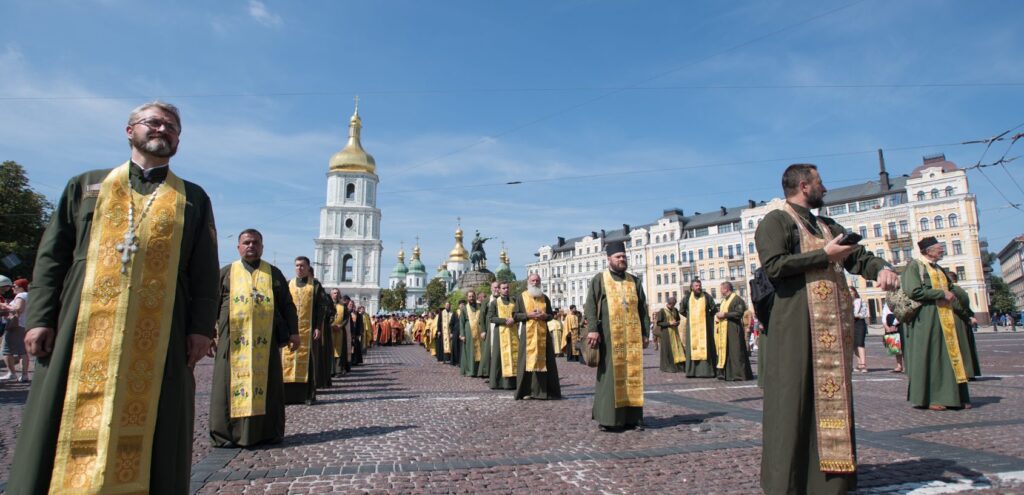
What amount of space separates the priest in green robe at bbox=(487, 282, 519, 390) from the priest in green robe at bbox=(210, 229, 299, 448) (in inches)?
194

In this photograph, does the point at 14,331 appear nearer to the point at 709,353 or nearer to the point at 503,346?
the point at 503,346

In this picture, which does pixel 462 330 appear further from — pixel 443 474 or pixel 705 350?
pixel 443 474

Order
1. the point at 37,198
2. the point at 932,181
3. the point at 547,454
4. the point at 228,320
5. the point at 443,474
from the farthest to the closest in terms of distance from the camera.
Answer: the point at 932,181 → the point at 37,198 → the point at 228,320 → the point at 547,454 → the point at 443,474

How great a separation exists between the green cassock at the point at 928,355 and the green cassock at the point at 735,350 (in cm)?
475

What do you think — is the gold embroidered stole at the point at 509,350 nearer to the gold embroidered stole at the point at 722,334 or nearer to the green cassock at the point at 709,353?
the green cassock at the point at 709,353

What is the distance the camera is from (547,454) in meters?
5.20

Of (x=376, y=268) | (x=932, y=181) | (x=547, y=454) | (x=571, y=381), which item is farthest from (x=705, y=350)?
(x=376, y=268)

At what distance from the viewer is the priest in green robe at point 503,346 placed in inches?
443

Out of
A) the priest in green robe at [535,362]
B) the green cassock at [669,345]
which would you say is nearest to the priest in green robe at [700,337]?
the green cassock at [669,345]

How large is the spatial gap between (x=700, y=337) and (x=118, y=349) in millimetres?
11965

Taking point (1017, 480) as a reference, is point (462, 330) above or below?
above

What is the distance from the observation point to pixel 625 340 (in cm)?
690

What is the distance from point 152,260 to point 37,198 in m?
45.2

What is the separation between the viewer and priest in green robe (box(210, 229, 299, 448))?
591 centimetres
